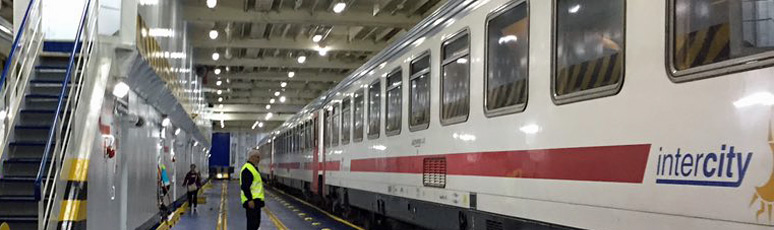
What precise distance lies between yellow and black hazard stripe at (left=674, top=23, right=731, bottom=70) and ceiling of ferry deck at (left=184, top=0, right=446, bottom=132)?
14.1 meters

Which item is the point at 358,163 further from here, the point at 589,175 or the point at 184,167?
the point at 184,167

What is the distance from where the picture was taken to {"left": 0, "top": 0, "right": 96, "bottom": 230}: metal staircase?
292 inches

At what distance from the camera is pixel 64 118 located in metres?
→ 7.49

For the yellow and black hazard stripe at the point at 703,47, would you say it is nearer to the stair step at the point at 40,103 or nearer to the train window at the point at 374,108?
the train window at the point at 374,108

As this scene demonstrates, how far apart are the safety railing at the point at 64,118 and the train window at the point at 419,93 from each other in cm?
369

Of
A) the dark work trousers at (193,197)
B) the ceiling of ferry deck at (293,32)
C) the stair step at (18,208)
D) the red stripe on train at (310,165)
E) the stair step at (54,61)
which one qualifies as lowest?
the dark work trousers at (193,197)

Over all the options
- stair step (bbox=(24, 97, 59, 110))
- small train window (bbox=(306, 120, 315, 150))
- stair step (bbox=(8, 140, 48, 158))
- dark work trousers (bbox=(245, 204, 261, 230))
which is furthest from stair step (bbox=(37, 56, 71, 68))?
small train window (bbox=(306, 120, 315, 150))

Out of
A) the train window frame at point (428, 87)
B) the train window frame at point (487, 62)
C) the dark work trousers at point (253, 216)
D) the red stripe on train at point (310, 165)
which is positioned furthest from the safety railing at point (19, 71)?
the red stripe on train at point (310, 165)

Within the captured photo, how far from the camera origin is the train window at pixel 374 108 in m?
10.9

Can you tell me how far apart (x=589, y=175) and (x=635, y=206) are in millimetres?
534

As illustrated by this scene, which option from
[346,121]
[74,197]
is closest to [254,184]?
[74,197]

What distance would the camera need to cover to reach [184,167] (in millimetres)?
23812

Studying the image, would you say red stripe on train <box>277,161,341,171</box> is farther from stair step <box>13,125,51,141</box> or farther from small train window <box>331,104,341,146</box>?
stair step <box>13,125,51,141</box>

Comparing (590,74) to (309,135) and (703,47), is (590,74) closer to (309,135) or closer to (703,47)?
(703,47)
